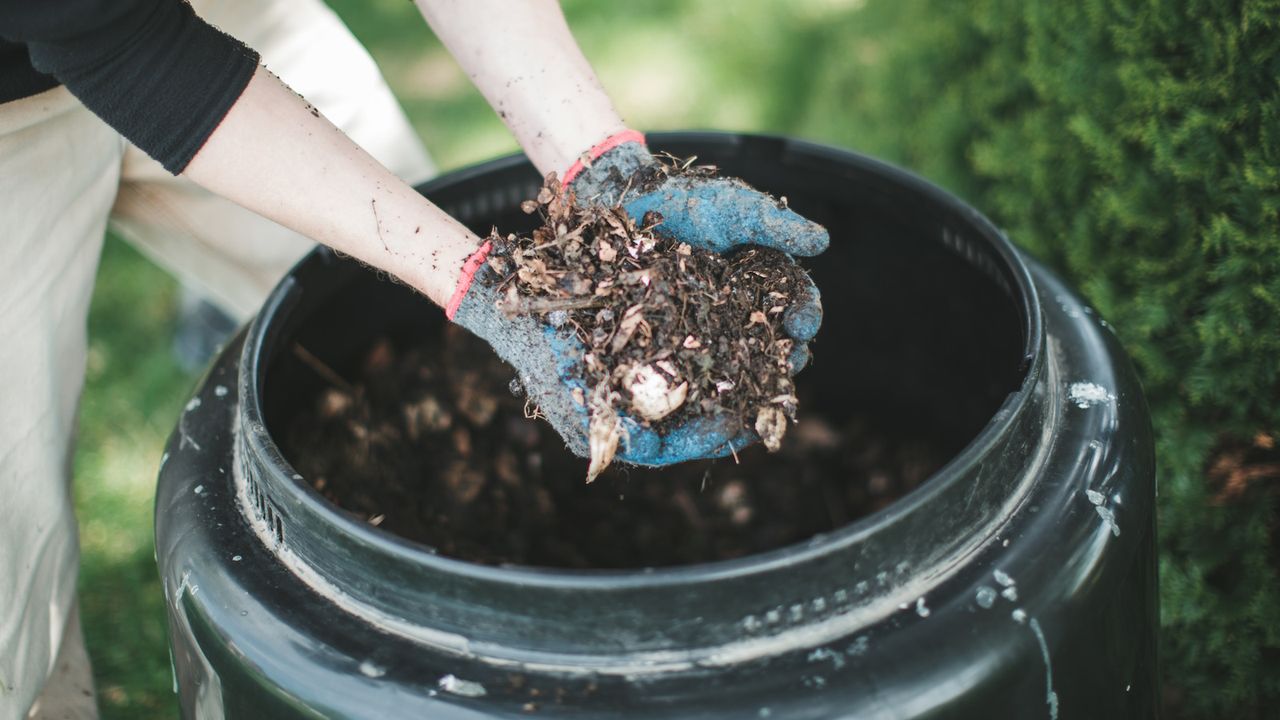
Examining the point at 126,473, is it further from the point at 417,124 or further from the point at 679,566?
the point at 679,566

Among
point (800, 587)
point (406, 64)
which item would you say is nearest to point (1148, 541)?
point (800, 587)

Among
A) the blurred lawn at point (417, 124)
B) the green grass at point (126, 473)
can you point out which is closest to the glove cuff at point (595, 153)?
the green grass at point (126, 473)

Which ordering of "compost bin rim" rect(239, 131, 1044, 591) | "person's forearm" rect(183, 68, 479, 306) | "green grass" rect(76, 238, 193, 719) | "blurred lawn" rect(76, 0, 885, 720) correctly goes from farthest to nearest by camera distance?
"blurred lawn" rect(76, 0, 885, 720) → "green grass" rect(76, 238, 193, 719) → "person's forearm" rect(183, 68, 479, 306) → "compost bin rim" rect(239, 131, 1044, 591)

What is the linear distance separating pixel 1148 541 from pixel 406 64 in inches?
133

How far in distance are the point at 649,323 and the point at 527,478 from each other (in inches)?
35.8

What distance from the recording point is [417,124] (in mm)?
3598

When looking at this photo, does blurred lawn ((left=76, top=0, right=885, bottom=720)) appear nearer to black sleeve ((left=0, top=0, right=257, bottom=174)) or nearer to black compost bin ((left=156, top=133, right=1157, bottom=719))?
black compost bin ((left=156, top=133, right=1157, bottom=719))

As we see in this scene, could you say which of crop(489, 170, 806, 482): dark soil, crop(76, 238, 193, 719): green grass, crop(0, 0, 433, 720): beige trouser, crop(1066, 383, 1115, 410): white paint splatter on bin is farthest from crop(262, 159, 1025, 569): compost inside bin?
crop(76, 238, 193, 719): green grass

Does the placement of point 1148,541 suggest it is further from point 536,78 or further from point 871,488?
point 536,78

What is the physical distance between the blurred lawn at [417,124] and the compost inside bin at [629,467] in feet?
2.84

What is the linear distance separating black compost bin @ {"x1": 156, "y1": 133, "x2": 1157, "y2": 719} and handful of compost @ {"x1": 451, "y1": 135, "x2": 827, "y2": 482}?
8.9 inches

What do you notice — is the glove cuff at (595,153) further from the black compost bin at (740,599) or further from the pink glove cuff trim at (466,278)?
the black compost bin at (740,599)

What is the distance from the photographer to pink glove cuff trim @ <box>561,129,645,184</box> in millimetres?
1393

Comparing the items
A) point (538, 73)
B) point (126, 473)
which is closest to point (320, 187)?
point (538, 73)
